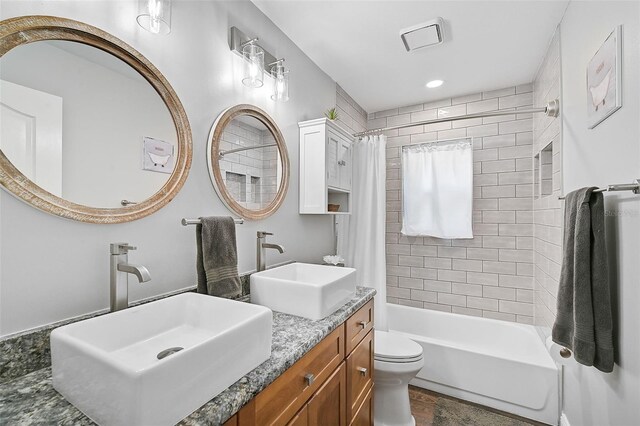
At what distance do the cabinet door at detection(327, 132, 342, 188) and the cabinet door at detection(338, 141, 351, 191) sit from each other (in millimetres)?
42

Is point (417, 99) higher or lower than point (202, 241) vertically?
higher

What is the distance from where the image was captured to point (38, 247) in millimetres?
840

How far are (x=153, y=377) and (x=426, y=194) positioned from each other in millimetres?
2859

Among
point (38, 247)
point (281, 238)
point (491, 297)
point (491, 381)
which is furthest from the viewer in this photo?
point (491, 297)

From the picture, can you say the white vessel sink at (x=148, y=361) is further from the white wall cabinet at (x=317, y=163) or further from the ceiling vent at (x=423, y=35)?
the ceiling vent at (x=423, y=35)

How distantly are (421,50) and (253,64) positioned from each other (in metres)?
1.31

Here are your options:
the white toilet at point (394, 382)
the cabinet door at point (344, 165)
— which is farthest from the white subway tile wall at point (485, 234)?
the white toilet at point (394, 382)

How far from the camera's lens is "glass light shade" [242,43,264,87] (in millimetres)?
1496

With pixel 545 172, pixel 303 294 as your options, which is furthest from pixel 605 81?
pixel 303 294

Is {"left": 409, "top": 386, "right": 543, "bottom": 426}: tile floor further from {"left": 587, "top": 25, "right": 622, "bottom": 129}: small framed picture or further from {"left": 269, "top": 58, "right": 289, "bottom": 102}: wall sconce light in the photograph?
{"left": 269, "top": 58, "right": 289, "bottom": 102}: wall sconce light

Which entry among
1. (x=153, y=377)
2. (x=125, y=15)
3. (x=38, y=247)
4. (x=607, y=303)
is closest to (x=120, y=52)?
(x=125, y=15)

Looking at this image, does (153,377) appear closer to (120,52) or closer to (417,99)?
(120,52)

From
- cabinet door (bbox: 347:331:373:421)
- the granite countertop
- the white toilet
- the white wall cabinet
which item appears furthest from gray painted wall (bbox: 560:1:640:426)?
the white wall cabinet

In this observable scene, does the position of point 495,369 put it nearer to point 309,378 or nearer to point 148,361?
point 309,378
